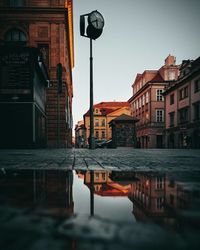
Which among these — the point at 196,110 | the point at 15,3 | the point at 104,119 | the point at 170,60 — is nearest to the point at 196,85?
the point at 196,110

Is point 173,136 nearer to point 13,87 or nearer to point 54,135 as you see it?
point 54,135

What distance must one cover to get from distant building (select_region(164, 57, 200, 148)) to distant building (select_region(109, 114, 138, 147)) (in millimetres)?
8435

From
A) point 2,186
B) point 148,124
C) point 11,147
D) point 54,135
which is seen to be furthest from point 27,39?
point 148,124

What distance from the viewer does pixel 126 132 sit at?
77.2 ft

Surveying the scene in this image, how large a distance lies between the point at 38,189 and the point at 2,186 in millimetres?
338

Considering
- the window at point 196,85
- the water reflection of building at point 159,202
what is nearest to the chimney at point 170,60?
the window at point 196,85

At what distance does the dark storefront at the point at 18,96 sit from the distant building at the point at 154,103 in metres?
30.0

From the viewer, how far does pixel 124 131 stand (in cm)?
2345

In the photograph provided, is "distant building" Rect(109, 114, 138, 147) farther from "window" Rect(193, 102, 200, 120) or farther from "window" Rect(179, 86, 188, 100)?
"window" Rect(179, 86, 188, 100)

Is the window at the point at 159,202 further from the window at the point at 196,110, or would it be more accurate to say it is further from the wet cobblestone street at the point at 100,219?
the window at the point at 196,110

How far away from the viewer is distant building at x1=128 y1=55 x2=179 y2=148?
4447 centimetres

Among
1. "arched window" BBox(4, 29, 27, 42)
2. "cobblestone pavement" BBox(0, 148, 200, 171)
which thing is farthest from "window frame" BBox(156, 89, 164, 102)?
"cobblestone pavement" BBox(0, 148, 200, 171)

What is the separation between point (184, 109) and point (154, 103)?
12594mm

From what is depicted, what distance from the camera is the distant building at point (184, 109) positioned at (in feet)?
93.1
